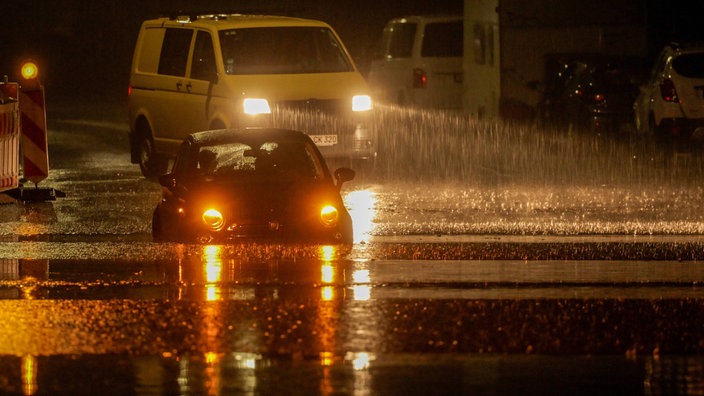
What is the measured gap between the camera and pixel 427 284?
39.1 ft

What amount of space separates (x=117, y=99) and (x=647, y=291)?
33.2 meters

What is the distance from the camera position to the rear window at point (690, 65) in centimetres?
2423

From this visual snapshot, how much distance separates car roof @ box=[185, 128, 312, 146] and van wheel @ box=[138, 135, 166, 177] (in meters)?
7.81

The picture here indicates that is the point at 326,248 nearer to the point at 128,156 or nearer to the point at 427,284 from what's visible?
the point at 427,284

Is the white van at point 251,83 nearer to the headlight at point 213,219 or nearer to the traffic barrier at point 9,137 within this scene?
the traffic barrier at point 9,137

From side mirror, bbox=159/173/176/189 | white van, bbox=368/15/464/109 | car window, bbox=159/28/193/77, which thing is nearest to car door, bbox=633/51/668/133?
white van, bbox=368/15/464/109

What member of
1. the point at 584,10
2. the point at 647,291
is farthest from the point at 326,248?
the point at 584,10

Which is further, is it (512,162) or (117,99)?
(117,99)

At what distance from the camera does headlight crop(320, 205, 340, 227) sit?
1378 centimetres

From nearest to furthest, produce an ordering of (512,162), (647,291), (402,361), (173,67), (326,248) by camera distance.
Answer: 1. (402,361)
2. (647,291)
3. (326,248)
4. (173,67)
5. (512,162)

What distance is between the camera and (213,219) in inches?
536

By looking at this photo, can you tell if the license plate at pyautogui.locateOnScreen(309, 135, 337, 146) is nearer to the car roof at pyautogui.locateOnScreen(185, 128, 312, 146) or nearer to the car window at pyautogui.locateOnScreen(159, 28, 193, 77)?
the car window at pyautogui.locateOnScreen(159, 28, 193, 77)

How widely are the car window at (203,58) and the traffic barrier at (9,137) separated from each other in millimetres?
3069

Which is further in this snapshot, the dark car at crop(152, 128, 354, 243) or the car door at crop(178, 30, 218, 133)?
the car door at crop(178, 30, 218, 133)
